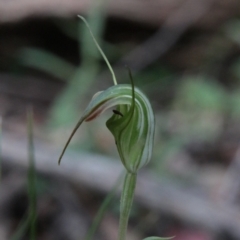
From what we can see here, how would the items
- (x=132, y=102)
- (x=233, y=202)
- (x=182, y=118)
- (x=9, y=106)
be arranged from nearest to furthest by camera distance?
(x=132, y=102)
(x=233, y=202)
(x=182, y=118)
(x=9, y=106)

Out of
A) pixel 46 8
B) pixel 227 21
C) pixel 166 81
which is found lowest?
pixel 166 81

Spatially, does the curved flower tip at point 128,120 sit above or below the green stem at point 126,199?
above

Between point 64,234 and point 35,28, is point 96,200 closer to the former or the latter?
point 64,234

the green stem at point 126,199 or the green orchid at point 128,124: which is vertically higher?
the green orchid at point 128,124

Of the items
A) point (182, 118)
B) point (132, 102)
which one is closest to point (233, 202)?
point (182, 118)

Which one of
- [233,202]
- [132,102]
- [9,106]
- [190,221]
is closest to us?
[132,102]

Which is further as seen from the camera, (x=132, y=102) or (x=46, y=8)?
(x=46, y=8)

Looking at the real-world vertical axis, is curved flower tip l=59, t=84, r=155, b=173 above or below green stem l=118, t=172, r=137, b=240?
above

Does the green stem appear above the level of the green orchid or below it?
below
